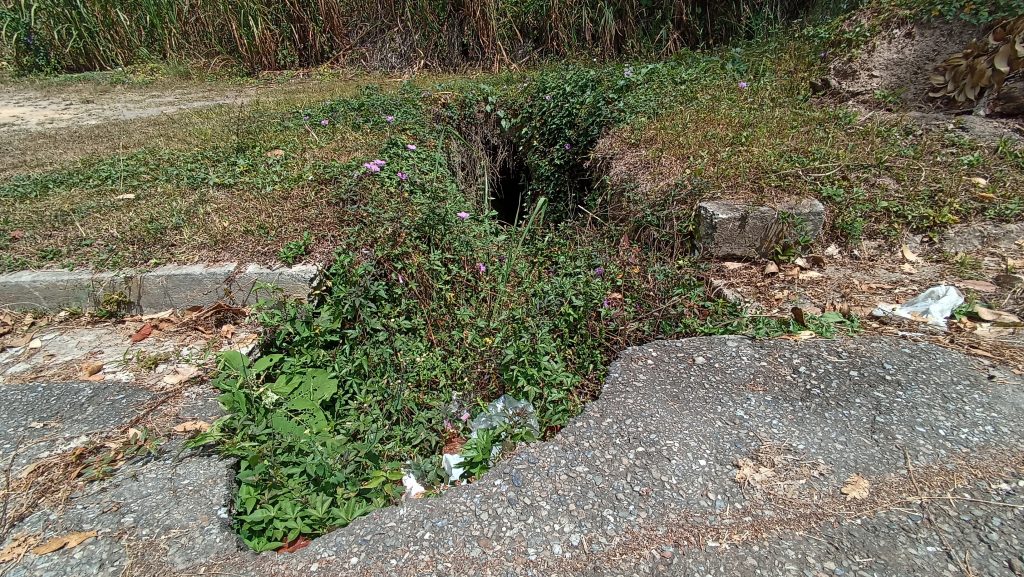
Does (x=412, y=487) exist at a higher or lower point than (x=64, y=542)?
lower

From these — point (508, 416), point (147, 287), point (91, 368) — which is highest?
point (147, 287)

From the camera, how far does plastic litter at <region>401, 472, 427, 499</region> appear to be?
207 centimetres

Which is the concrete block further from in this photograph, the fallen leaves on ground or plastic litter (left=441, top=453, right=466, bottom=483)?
the fallen leaves on ground

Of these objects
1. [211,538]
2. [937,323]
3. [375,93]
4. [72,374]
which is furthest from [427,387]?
[375,93]

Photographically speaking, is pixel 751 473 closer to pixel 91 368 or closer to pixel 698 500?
pixel 698 500

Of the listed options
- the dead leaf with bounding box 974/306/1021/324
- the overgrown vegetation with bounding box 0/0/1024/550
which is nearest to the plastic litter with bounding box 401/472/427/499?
the overgrown vegetation with bounding box 0/0/1024/550

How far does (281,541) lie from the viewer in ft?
5.98

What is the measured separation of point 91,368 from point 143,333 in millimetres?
287

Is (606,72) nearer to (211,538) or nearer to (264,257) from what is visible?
(264,257)

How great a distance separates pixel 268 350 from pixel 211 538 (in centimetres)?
103

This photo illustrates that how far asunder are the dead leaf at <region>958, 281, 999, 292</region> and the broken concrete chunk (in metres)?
0.70

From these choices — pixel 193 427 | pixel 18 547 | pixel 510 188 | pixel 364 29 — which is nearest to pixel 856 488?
pixel 193 427

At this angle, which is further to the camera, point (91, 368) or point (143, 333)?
point (143, 333)

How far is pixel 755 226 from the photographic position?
3.00m
